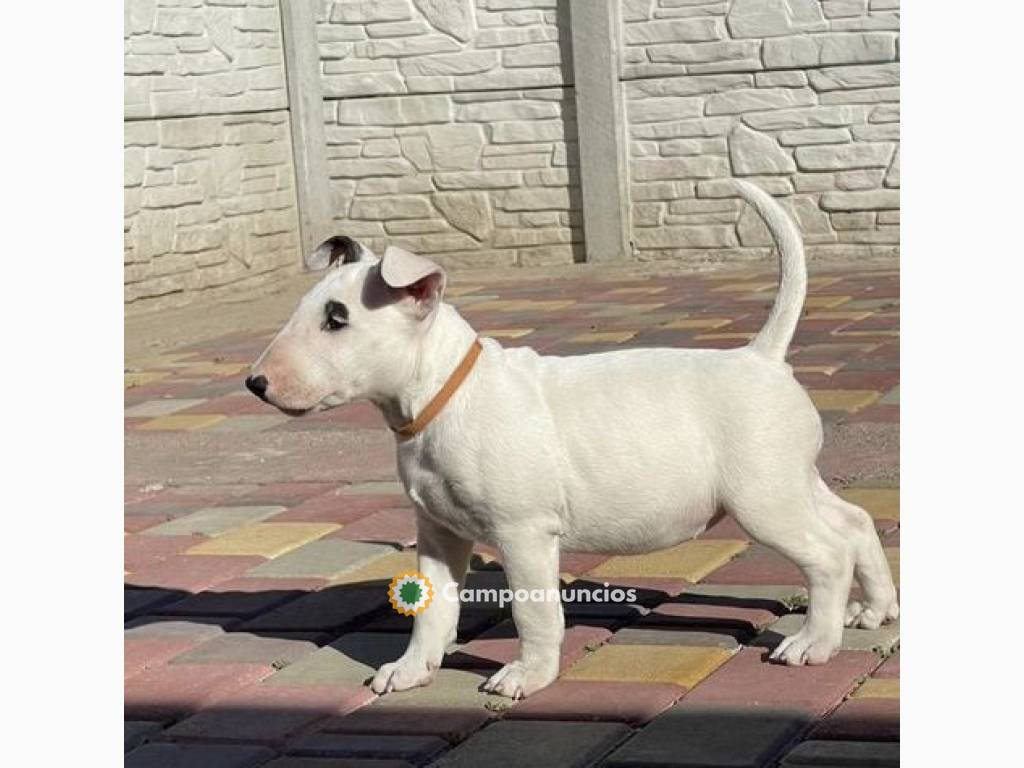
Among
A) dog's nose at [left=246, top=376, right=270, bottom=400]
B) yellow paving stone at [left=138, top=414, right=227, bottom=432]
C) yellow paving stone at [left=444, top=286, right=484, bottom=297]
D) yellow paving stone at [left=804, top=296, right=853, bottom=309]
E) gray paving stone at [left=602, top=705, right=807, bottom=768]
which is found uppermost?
dog's nose at [left=246, top=376, right=270, bottom=400]

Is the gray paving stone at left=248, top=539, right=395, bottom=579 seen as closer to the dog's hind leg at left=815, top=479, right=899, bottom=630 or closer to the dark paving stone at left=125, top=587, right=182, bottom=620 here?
the dark paving stone at left=125, top=587, right=182, bottom=620

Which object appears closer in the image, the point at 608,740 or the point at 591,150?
the point at 608,740

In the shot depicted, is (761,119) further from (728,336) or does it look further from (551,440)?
(551,440)

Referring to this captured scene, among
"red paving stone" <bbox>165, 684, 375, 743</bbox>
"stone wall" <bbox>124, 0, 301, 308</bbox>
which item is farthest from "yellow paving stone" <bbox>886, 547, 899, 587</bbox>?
"stone wall" <bbox>124, 0, 301, 308</bbox>

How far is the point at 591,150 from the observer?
12.0 meters

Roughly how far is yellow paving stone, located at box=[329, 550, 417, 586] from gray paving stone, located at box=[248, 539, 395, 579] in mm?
28

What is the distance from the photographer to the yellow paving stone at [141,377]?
27.6 ft

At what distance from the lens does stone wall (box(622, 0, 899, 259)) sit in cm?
1152

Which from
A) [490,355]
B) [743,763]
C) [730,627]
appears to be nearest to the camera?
[743,763]

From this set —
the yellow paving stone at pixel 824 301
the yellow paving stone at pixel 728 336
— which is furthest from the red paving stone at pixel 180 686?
the yellow paving stone at pixel 824 301

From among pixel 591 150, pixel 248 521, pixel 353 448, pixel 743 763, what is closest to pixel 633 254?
pixel 591 150

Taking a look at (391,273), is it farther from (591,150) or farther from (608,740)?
(591,150)

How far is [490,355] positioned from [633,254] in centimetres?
851

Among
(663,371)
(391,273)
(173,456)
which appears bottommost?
(173,456)
